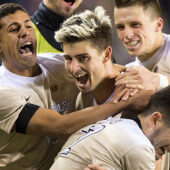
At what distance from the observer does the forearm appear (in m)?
2.00

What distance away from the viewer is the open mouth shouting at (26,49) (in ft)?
7.47

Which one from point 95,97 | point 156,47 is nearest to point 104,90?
point 95,97

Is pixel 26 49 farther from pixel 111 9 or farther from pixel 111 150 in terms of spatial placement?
pixel 111 9

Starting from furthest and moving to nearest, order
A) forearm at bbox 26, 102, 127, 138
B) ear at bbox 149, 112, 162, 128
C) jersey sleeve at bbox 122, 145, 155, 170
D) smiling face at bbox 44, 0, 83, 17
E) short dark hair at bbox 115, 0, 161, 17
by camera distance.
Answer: smiling face at bbox 44, 0, 83, 17
short dark hair at bbox 115, 0, 161, 17
forearm at bbox 26, 102, 127, 138
ear at bbox 149, 112, 162, 128
jersey sleeve at bbox 122, 145, 155, 170

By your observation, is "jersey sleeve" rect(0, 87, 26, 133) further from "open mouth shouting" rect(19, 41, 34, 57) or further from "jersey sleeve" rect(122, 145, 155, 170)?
"jersey sleeve" rect(122, 145, 155, 170)

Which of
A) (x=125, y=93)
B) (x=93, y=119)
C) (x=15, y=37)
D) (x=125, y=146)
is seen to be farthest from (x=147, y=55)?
(x=125, y=146)

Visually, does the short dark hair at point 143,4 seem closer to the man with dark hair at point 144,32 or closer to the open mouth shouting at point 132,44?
the man with dark hair at point 144,32

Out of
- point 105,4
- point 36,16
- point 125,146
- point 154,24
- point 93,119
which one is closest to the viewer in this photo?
point 125,146

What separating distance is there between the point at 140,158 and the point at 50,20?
181cm

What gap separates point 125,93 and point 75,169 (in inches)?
23.0

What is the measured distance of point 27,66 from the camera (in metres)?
2.26

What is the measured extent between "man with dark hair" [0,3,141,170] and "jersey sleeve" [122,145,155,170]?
1.81 ft

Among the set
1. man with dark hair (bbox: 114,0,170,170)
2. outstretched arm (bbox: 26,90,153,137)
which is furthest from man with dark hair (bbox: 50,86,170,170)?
man with dark hair (bbox: 114,0,170,170)

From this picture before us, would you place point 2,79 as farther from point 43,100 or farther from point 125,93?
point 125,93
